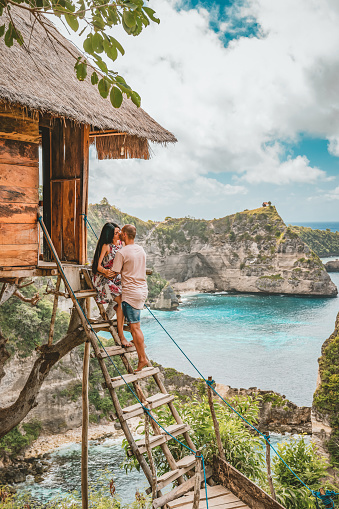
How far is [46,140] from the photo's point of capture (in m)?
5.73

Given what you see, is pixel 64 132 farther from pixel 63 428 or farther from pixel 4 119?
pixel 63 428

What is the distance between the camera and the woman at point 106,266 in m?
4.77

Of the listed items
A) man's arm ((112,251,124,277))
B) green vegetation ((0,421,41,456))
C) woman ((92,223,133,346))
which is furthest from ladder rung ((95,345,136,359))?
green vegetation ((0,421,41,456))

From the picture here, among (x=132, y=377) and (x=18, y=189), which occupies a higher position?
(x=18, y=189)

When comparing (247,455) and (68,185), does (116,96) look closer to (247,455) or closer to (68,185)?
(68,185)

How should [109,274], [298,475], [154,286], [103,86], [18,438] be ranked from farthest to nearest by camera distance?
1. [154,286]
2. [18,438]
3. [298,475]
4. [109,274]
5. [103,86]

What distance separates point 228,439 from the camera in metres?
5.12

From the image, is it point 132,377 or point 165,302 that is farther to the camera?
point 165,302

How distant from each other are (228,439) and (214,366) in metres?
27.3

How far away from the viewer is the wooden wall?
14.4 ft

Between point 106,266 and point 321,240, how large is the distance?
61.3 meters

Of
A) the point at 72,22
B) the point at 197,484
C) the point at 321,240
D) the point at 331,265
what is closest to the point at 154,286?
the point at 331,265

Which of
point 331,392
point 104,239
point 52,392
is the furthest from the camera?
point 52,392

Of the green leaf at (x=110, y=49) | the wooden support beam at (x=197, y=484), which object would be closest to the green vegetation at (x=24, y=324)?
the wooden support beam at (x=197, y=484)
